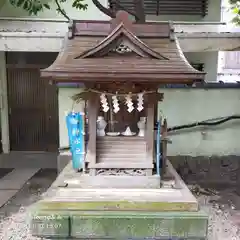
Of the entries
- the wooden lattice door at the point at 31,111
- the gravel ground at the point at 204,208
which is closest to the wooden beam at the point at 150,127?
the gravel ground at the point at 204,208

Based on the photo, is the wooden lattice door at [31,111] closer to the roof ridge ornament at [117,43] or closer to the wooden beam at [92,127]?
the wooden beam at [92,127]

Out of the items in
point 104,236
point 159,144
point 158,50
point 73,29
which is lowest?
point 104,236

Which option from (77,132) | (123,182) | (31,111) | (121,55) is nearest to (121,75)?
(121,55)

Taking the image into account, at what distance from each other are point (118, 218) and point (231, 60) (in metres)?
9.56

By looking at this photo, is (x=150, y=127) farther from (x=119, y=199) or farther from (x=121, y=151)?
(x=119, y=199)

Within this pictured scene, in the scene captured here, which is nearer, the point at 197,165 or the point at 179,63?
the point at 179,63

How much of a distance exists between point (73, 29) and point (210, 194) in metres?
4.14

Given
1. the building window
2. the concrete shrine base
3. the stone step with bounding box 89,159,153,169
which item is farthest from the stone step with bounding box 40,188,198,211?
the building window

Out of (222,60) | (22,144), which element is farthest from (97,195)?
(222,60)

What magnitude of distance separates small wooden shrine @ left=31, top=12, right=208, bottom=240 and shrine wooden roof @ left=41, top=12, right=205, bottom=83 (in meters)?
0.01

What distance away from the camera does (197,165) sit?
293 inches

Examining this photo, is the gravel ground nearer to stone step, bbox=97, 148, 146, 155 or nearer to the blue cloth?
the blue cloth

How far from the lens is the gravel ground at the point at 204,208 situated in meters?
4.82

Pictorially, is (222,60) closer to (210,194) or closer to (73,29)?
(210,194)
